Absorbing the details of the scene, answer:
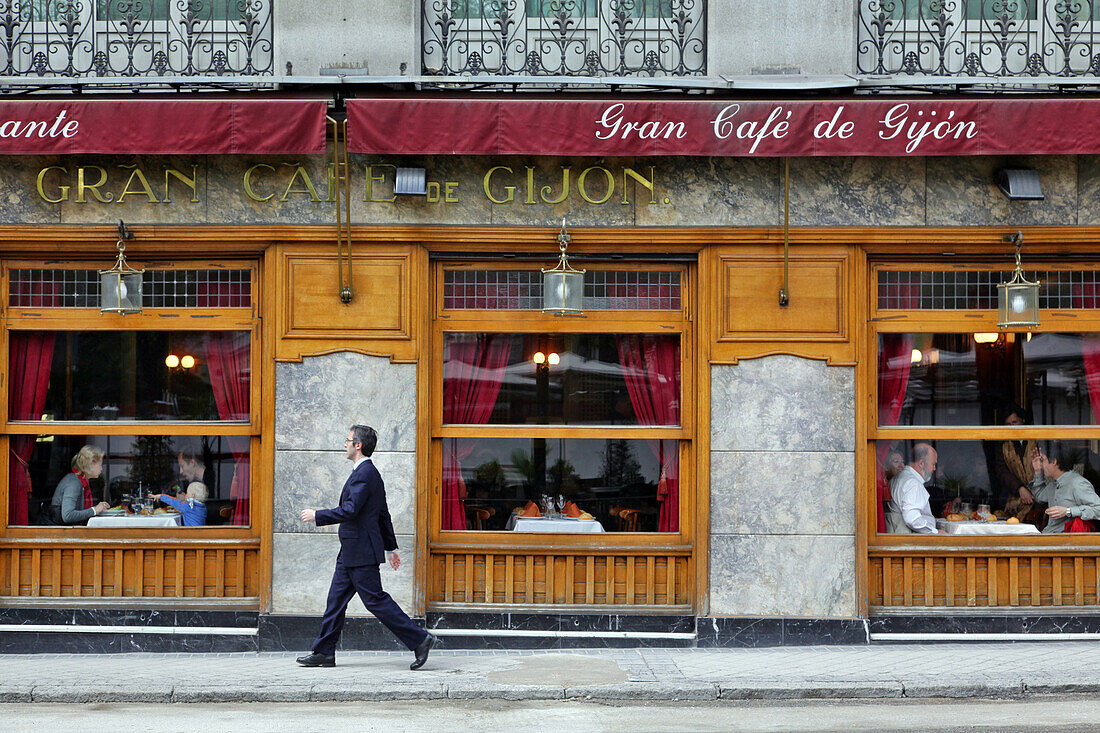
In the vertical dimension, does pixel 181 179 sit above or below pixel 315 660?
above

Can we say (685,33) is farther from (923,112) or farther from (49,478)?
(49,478)

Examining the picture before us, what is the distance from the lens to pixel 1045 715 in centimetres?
763

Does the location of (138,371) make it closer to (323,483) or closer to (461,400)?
(323,483)

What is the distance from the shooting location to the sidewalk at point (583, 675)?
8117mm

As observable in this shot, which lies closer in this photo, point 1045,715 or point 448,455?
point 1045,715

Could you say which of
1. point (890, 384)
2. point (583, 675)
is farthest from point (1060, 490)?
point (583, 675)

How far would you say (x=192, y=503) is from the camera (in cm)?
1014

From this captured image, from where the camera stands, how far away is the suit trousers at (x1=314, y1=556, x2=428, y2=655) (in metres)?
8.60

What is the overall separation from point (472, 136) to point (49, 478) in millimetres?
4909

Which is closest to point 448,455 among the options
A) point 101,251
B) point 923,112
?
point 101,251

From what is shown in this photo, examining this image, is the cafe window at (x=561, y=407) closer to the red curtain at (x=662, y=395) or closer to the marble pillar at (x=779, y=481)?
the red curtain at (x=662, y=395)

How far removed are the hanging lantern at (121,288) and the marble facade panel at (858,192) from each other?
5.61 meters

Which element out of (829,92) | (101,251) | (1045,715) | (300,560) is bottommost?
(1045,715)

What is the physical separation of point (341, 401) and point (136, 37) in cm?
384
